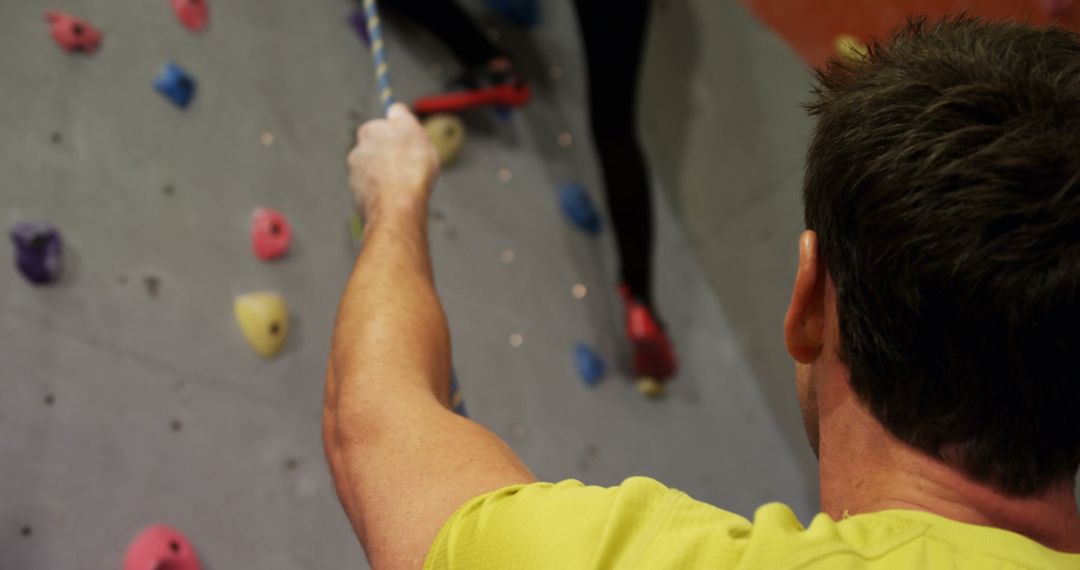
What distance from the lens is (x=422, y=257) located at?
1020 millimetres

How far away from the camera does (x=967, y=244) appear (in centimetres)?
58

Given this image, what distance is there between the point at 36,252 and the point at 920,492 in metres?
1.15

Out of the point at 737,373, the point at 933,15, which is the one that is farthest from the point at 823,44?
the point at 737,373

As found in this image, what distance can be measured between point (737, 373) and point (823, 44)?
0.63m

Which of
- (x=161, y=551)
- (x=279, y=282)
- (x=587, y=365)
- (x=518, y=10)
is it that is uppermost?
(x=518, y=10)

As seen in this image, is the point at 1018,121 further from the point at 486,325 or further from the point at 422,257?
the point at 486,325

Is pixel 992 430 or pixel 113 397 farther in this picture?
pixel 113 397

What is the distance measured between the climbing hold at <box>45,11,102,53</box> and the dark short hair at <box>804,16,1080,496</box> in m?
1.21

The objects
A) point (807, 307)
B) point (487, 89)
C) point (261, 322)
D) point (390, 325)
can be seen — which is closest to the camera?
point (807, 307)

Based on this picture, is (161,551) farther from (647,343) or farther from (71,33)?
(647,343)

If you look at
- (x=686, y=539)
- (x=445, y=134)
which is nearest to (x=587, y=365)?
(x=445, y=134)

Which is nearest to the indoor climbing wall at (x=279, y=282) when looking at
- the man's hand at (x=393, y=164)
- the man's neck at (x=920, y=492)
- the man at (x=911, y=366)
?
the man's hand at (x=393, y=164)

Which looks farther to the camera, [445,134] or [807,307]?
[445,134]

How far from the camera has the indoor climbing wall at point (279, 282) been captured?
130 centimetres
